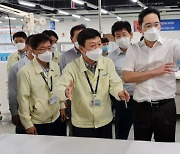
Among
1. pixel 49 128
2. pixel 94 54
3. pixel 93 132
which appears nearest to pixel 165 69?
pixel 94 54

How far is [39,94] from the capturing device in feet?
7.00

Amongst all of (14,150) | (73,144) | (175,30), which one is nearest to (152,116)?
(73,144)

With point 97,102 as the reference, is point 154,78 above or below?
above

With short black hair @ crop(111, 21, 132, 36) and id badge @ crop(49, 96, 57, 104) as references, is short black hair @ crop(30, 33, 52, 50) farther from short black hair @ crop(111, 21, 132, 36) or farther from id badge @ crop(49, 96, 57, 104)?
short black hair @ crop(111, 21, 132, 36)

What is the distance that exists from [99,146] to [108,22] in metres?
14.7

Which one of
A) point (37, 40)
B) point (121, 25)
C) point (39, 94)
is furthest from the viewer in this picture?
point (121, 25)

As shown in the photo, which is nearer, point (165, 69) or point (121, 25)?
point (165, 69)

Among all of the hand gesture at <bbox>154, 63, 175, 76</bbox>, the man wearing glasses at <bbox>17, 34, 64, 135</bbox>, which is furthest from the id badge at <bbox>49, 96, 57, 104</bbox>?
the hand gesture at <bbox>154, 63, 175, 76</bbox>

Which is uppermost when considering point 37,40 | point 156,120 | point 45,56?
point 37,40

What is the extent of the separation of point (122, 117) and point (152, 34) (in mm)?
1043

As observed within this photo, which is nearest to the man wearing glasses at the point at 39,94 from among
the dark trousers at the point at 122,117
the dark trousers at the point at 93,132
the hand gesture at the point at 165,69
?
the dark trousers at the point at 93,132

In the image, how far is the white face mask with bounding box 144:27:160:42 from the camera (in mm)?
1837

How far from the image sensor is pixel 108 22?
15703 mm

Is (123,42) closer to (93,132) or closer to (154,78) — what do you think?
(154,78)
